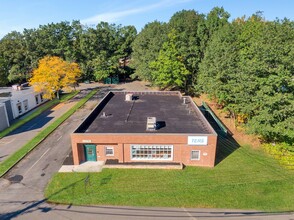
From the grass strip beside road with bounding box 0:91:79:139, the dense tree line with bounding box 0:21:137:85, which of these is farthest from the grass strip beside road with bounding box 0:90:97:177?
the dense tree line with bounding box 0:21:137:85

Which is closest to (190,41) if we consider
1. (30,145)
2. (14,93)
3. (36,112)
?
(36,112)

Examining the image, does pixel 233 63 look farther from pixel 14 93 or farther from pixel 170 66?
pixel 14 93

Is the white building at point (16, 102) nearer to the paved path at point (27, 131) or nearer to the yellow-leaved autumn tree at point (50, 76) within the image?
the yellow-leaved autumn tree at point (50, 76)

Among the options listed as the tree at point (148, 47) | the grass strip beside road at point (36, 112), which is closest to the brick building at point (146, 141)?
the grass strip beside road at point (36, 112)

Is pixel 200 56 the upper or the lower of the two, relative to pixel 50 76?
upper

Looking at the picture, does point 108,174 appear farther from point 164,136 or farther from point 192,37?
point 192,37

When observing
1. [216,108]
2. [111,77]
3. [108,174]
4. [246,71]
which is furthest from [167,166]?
[111,77]

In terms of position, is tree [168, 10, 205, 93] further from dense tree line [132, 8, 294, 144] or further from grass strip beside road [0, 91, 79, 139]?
grass strip beside road [0, 91, 79, 139]
